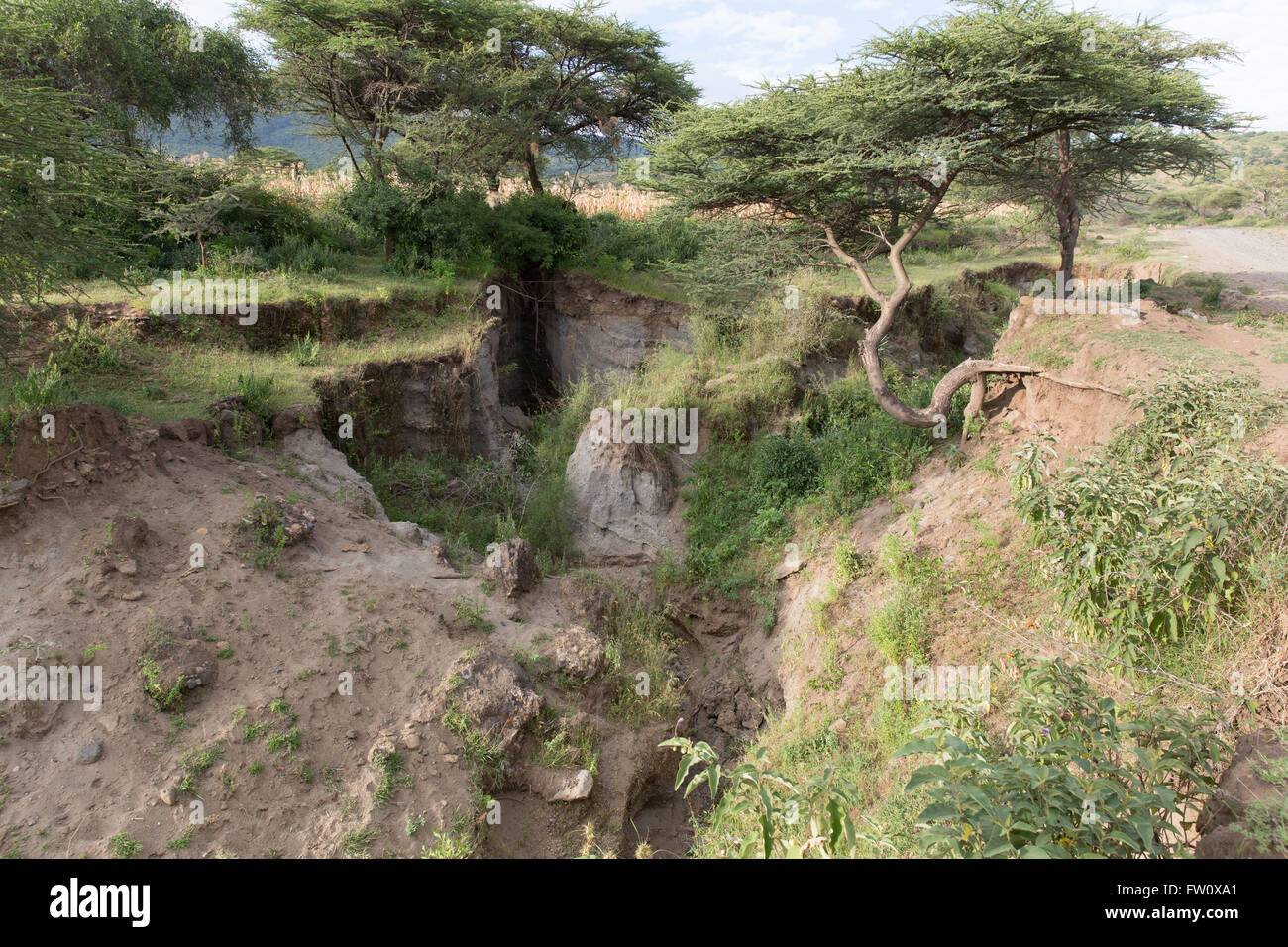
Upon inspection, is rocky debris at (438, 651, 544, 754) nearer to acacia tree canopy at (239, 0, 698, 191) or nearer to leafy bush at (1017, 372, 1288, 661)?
leafy bush at (1017, 372, 1288, 661)

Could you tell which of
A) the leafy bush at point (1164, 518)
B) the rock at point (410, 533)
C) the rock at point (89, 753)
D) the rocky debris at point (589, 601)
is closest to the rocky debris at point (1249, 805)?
the leafy bush at point (1164, 518)

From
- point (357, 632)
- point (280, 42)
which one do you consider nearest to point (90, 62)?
point (280, 42)

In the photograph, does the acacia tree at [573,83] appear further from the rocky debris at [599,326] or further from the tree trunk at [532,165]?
the rocky debris at [599,326]

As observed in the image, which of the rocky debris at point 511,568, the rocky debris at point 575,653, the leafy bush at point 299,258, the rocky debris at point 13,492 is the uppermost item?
the leafy bush at point 299,258

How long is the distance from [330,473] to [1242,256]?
73.8 feet

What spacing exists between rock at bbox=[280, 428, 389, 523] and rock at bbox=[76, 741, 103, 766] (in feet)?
10.7

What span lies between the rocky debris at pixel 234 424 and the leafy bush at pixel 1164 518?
786cm

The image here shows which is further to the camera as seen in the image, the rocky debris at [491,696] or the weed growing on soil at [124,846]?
the rocky debris at [491,696]

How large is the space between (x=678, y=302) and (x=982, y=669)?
862 centimetres

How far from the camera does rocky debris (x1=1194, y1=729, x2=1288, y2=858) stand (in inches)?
113

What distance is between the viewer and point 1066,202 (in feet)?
38.9

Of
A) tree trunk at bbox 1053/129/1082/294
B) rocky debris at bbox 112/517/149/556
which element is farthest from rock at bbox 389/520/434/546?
tree trunk at bbox 1053/129/1082/294

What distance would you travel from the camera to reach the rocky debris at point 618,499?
10.1 m

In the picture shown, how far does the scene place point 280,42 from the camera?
1392cm
